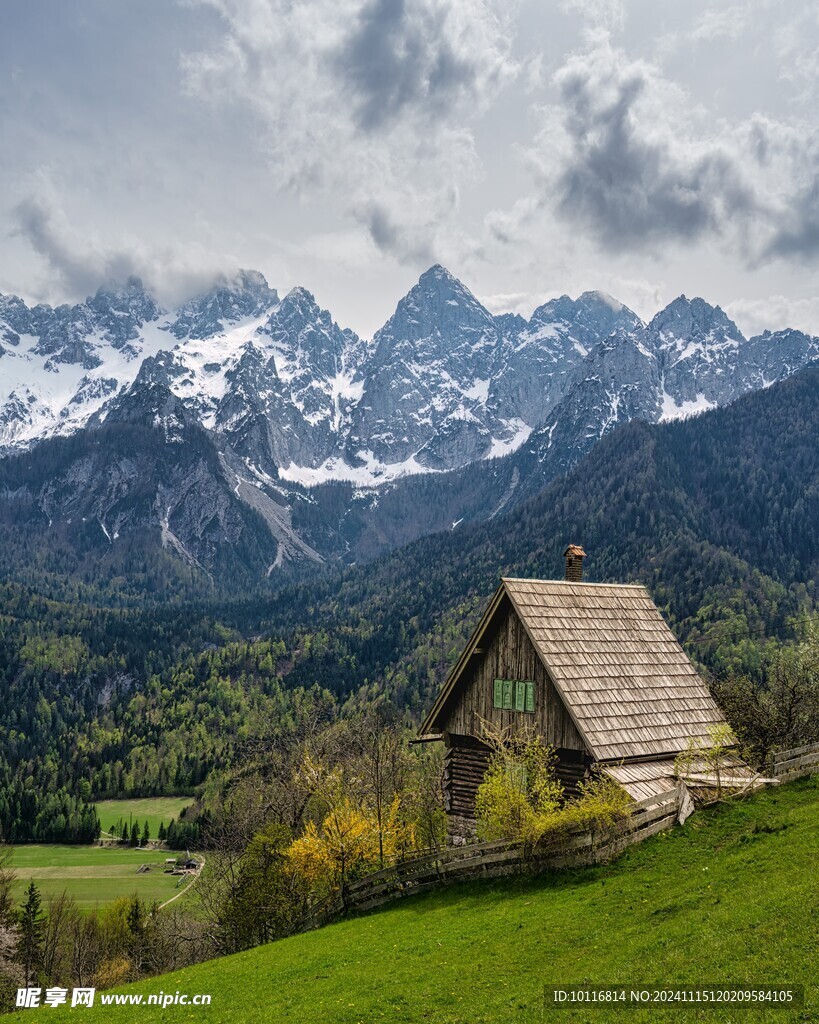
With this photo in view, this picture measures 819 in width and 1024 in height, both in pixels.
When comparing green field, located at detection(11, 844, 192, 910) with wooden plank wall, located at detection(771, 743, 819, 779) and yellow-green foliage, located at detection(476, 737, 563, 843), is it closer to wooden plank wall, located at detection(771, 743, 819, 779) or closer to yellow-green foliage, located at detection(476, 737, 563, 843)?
yellow-green foliage, located at detection(476, 737, 563, 843)

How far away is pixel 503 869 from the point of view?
3108 centimetres

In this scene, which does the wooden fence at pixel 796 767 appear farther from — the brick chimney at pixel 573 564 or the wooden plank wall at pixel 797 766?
the brick chimney at pixel 573 564

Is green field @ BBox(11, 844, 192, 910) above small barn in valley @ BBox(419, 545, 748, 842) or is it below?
below

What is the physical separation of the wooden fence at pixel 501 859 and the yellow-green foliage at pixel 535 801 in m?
0.41

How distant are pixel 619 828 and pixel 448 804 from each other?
13.0 m

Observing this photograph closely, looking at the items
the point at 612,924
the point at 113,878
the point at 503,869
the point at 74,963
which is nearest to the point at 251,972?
the point at 503,869

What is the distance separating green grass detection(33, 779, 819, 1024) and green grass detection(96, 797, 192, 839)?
6519 inches

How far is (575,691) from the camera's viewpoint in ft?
114

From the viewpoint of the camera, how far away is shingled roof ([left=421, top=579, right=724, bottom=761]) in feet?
114

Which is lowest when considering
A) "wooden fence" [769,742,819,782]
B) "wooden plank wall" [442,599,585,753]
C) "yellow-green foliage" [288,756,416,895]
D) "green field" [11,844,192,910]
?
"green field" [11,844,192,910]

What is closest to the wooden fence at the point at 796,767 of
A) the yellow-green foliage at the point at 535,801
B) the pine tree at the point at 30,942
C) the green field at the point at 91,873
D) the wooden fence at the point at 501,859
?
the wooden fence at the point at 501,859

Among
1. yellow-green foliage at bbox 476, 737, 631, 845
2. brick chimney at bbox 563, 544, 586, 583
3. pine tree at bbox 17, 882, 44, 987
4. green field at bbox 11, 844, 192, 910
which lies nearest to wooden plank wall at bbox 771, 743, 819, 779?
yellow-green foliage at bbox 476, 737, 631, 845

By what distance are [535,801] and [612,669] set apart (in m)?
7.07

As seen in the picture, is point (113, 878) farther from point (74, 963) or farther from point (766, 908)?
point (766, 908)
